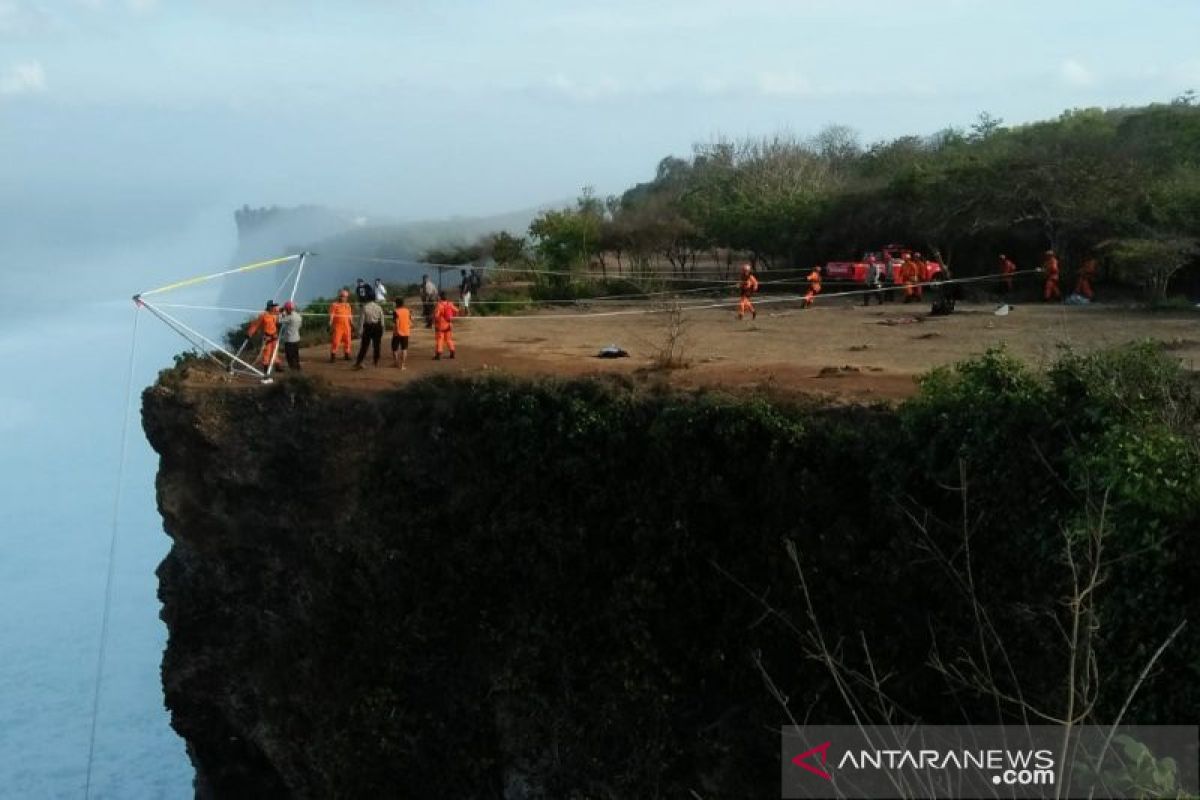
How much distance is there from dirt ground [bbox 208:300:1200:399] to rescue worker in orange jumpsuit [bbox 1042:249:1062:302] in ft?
2.28

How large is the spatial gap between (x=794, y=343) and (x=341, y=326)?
690cm

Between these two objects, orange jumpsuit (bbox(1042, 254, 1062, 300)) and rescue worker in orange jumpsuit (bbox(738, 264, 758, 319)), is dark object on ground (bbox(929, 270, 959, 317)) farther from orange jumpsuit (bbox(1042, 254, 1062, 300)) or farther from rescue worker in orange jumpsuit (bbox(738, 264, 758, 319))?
rescue worker in orange jumpsuit (bbox(738, 264, 758, 319))

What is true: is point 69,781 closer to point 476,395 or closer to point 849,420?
point 476,395

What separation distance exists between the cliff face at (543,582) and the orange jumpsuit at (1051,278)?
11388mm

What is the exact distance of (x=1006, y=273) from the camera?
877 inches

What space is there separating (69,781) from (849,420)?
1691 centimetres

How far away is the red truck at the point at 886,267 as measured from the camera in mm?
23750

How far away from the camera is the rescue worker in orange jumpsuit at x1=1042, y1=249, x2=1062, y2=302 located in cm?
2122

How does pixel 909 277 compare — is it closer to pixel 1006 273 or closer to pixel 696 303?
pixel 1006 273

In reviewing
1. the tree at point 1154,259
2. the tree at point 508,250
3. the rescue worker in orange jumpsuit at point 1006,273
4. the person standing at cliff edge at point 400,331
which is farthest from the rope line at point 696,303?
the tree at point 508,250

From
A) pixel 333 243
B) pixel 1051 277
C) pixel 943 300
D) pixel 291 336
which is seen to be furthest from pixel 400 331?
pixel 333 243

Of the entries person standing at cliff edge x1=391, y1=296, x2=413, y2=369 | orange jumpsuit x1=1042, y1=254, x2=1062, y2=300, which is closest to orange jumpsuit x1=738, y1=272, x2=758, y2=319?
orange jumpsuit x1=1042, y1=254, x2=1062, y2=300

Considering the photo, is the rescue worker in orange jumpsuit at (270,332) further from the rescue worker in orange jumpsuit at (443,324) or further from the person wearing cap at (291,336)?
the rescue worker in orange jumpsuit at (443,324)

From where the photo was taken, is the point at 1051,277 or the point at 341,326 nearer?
the point at 341,326
